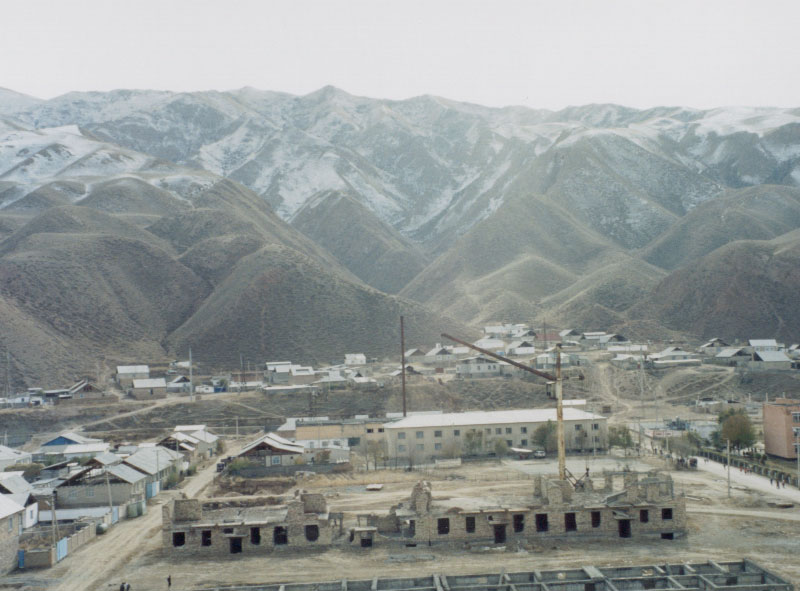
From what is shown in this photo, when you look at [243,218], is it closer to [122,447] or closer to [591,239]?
[591,239]

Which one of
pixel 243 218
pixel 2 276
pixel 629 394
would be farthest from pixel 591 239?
pixel 2 276

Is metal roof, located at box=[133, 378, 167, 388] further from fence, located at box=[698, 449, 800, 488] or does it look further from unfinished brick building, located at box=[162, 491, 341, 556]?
fence, located at box=[698, 449, 800, 488]

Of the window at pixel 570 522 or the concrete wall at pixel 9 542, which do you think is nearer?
the concrete wall at pixel 9 542

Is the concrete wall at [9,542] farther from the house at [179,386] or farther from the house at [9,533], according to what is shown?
the house at [179,386]

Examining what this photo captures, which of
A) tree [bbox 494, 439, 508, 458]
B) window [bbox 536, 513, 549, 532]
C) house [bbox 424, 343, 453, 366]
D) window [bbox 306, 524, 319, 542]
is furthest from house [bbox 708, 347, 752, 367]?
window [bbox 306, 524, 319, 542]

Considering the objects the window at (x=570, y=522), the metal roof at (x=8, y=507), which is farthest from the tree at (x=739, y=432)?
the metal roof at (x=8, y=507)

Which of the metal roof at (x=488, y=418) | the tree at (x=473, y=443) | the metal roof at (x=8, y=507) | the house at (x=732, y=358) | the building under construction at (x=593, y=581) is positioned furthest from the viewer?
the house at (x=732, y=358)

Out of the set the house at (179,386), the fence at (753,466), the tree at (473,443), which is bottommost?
the fence at (753,466)
